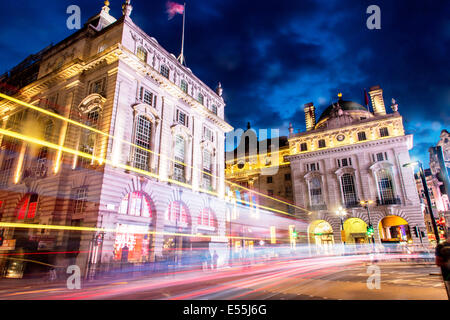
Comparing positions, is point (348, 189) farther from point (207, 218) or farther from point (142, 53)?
point (142, 53)

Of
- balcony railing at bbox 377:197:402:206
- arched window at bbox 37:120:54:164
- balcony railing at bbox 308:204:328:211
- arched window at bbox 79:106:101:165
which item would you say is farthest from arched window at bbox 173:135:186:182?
balcony railing at bbox 377:197:402:206

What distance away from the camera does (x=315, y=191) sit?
4828 centimetres

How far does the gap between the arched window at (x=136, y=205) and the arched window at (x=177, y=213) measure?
9.17 feet

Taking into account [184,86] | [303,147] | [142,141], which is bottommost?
[142,141]

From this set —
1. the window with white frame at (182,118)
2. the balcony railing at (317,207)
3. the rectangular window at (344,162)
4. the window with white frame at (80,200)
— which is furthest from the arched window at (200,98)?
the rectangular window at (344,162)

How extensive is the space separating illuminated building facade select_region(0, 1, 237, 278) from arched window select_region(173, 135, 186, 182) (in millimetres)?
121

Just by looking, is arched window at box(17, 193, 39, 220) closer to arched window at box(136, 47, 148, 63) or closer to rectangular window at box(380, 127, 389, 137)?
arched window at box(136, 47, 148, 63)

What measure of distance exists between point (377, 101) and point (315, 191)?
2077 cm

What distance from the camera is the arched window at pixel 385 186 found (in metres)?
42.2

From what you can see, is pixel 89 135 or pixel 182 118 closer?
pixel 89 135

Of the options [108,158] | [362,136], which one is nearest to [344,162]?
[362,136]

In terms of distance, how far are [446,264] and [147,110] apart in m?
25.9

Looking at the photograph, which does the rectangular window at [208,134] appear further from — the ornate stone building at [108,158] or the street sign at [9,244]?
the street sign at [9,244]

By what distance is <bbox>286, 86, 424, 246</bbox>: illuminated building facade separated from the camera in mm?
41719
